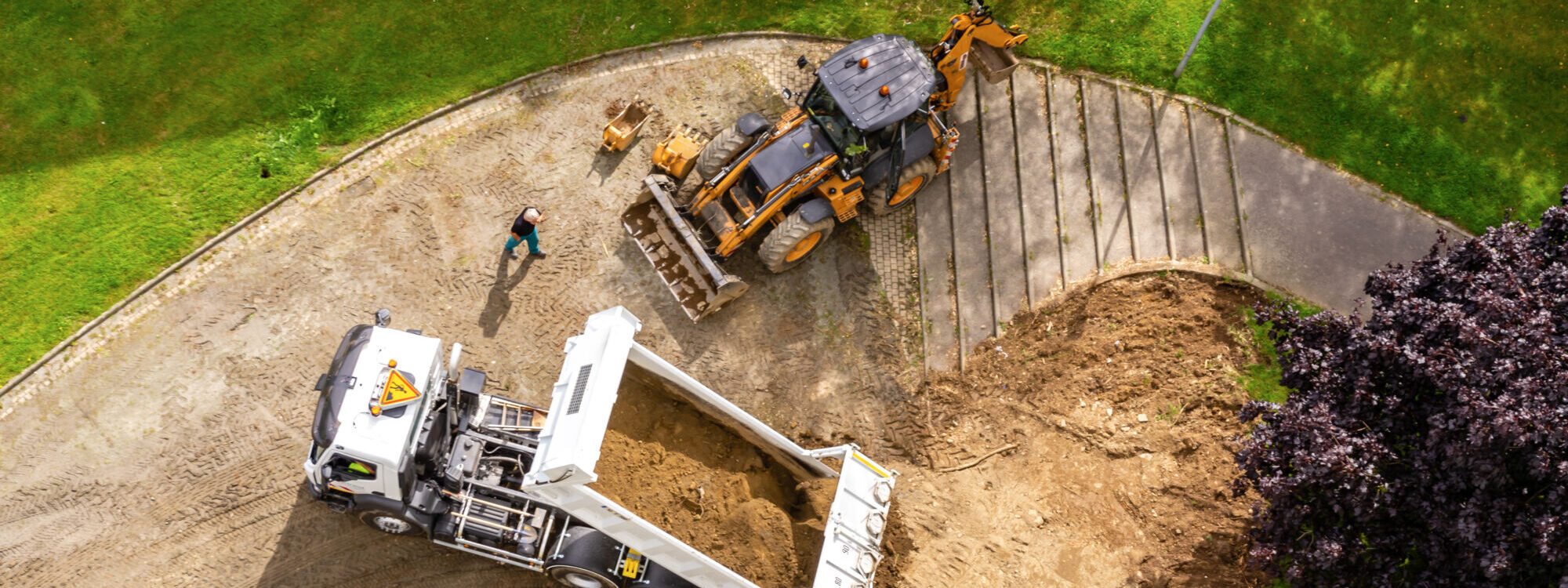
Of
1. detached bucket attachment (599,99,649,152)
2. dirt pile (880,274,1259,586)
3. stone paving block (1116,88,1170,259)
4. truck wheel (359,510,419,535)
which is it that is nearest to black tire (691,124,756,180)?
detached bucket attachment (599,99,649,152)

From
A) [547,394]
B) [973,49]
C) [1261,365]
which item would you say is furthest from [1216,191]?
[547,394]

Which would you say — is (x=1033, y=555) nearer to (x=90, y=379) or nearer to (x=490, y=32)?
(x=490, y=32)

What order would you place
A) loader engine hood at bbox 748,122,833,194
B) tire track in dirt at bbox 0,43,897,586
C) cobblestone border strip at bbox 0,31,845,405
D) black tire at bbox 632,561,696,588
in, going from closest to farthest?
black tire at bbox 632,561,696,588 < tire track in dirt at bbox 0,43,897,586 < loader engine hood at bbox 748,122,833,194 < cobblestone border strip at bbox 0,31,845,405

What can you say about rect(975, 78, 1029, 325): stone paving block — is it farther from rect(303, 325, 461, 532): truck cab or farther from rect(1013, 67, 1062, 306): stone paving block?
rect(303, 325, 461, 532): truck cab

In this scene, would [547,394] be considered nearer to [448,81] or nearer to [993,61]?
[448,81]

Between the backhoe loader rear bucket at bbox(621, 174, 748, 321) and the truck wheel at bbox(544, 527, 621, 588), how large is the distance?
3.52 m

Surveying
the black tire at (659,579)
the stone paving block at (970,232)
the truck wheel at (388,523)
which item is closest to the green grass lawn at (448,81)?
the stone paving block at (970,232)

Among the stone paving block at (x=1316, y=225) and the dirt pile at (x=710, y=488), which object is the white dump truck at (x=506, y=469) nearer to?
the dirt pile at (x=710, y=488)

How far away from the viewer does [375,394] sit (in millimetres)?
10531

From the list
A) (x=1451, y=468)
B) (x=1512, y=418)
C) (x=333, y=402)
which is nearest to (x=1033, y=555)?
(x=1451, y=468)

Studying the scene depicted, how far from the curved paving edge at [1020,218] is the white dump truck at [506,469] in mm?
3383

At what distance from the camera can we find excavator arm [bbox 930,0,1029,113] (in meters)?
13.0

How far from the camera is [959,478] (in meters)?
12.3

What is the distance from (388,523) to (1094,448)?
903 cm
